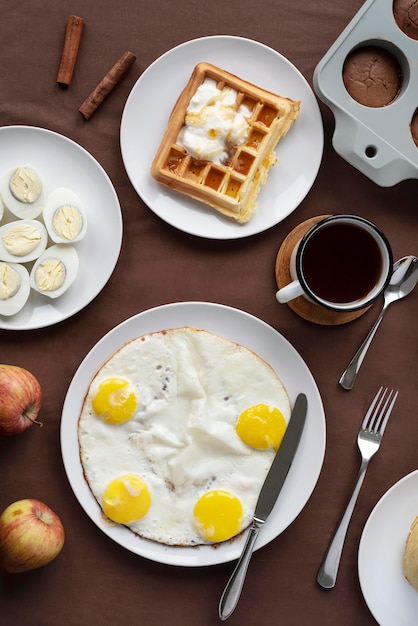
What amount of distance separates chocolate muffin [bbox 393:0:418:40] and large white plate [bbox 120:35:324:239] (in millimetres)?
324

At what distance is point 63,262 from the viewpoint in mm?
1933

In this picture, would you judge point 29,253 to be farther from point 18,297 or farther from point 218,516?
point 218,516

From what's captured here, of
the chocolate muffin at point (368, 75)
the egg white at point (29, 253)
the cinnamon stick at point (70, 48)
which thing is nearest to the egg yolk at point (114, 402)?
the egg white at point (29, 253)

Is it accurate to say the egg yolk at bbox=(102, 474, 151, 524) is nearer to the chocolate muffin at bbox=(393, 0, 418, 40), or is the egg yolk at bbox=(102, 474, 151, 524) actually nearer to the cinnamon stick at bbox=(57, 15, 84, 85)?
the cinnamon stick at bbox=(57, 15, 84, 85)

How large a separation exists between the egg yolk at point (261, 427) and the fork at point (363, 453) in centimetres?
28

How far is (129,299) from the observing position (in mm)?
2033

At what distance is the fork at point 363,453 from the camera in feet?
6.56

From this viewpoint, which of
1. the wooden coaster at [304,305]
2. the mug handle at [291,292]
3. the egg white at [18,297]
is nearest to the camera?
the mug handle at [291,292]

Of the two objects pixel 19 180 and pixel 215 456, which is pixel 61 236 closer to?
pixel 19 180

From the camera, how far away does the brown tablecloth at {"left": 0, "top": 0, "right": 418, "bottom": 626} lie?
78.7 inches

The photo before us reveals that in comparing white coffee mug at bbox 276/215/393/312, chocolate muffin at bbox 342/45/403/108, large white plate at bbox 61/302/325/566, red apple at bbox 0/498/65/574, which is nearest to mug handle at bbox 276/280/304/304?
white coffee mug at bbox 276/215/393/312

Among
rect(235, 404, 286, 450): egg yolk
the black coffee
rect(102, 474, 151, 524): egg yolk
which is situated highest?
the black coffee

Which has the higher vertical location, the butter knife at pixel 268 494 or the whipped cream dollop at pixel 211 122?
the whipped cream dollop at pixel 211 122

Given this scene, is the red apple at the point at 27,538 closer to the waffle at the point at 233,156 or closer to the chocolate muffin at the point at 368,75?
the waffle at the point at 233,156
